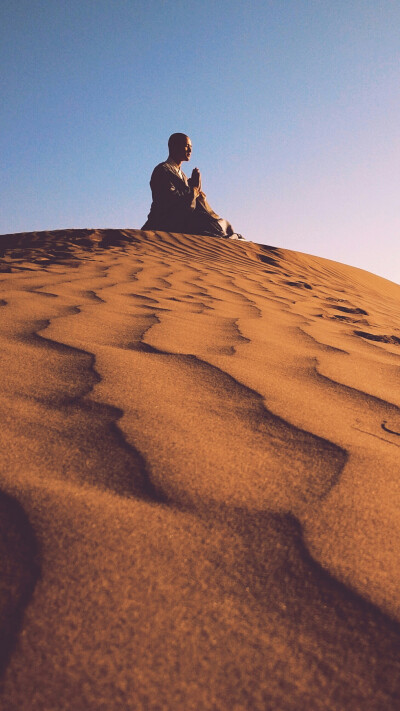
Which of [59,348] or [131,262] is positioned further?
[131,262]

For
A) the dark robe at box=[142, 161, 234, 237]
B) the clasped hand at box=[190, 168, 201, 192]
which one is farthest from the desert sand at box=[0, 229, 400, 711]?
the clasped hand at box=[190, 168, 201, 192]

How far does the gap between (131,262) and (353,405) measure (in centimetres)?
351

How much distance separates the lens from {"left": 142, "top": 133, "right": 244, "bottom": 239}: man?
27.1 feet

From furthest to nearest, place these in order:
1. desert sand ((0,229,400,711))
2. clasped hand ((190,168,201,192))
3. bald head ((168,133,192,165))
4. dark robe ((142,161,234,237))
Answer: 1. bald head ((168,133,192,165))
2. clasped hand ((190,168,201,192))
3. dark robe ((142,161,234,237))
4. desert sand ((0,229,400,711))

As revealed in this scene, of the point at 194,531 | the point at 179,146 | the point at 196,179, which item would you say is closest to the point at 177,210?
the point at 196,179

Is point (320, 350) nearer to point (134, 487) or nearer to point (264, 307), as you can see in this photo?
point (264, 307)

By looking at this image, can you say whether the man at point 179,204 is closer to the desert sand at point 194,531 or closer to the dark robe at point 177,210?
the dark robe at point 177,210

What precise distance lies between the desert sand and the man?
23.1ft

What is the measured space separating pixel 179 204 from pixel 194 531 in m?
8.13

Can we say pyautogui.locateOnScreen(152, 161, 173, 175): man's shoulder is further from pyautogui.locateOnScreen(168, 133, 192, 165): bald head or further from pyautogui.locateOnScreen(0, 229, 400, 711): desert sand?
pyautogui.locateOnScreen(0, 229, 400, 711): desert sand

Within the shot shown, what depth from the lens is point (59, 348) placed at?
149cm

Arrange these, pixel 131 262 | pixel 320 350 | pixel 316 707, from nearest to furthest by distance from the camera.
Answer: pixel 316 707, pixel 320 350, pixel 131 262

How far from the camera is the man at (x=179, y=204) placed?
8.27m

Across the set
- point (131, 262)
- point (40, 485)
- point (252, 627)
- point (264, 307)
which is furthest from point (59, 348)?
point (131, 262)
